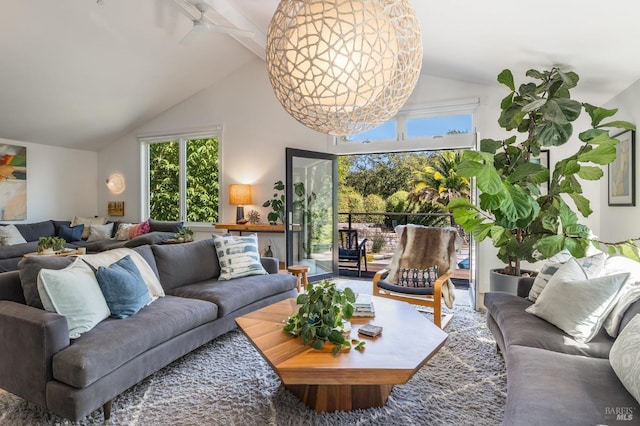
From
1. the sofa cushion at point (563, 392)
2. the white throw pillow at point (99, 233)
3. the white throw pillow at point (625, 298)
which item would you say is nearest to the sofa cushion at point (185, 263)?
the sofa cushion at point (563, 392)

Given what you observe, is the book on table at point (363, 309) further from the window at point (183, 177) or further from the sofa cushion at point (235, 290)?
the window at point (183, 177)

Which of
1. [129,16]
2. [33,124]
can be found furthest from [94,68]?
[33,124]

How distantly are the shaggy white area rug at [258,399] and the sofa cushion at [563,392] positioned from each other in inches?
19.1

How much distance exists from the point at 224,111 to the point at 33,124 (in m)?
2.92

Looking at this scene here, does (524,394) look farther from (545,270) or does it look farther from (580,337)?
(545,270)

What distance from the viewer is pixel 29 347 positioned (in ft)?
6.15

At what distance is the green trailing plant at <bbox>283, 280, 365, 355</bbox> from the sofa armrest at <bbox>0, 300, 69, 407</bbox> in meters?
1.19

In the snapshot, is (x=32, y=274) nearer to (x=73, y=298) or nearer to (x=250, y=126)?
(x=73, y=298)

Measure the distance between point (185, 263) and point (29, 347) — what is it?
1.53 m

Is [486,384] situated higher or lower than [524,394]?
lower

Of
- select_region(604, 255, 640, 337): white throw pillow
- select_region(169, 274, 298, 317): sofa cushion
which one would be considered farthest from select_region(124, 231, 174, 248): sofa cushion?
select_region(604, 255, 640, 337): white throw pillow

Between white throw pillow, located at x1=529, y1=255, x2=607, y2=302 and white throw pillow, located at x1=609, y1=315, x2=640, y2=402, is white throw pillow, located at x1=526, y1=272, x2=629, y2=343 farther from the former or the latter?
white throw pillow, located at x1=609, y1=315, x2=640, y2=402

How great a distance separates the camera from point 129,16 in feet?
14.1

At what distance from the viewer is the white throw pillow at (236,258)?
3537mm
